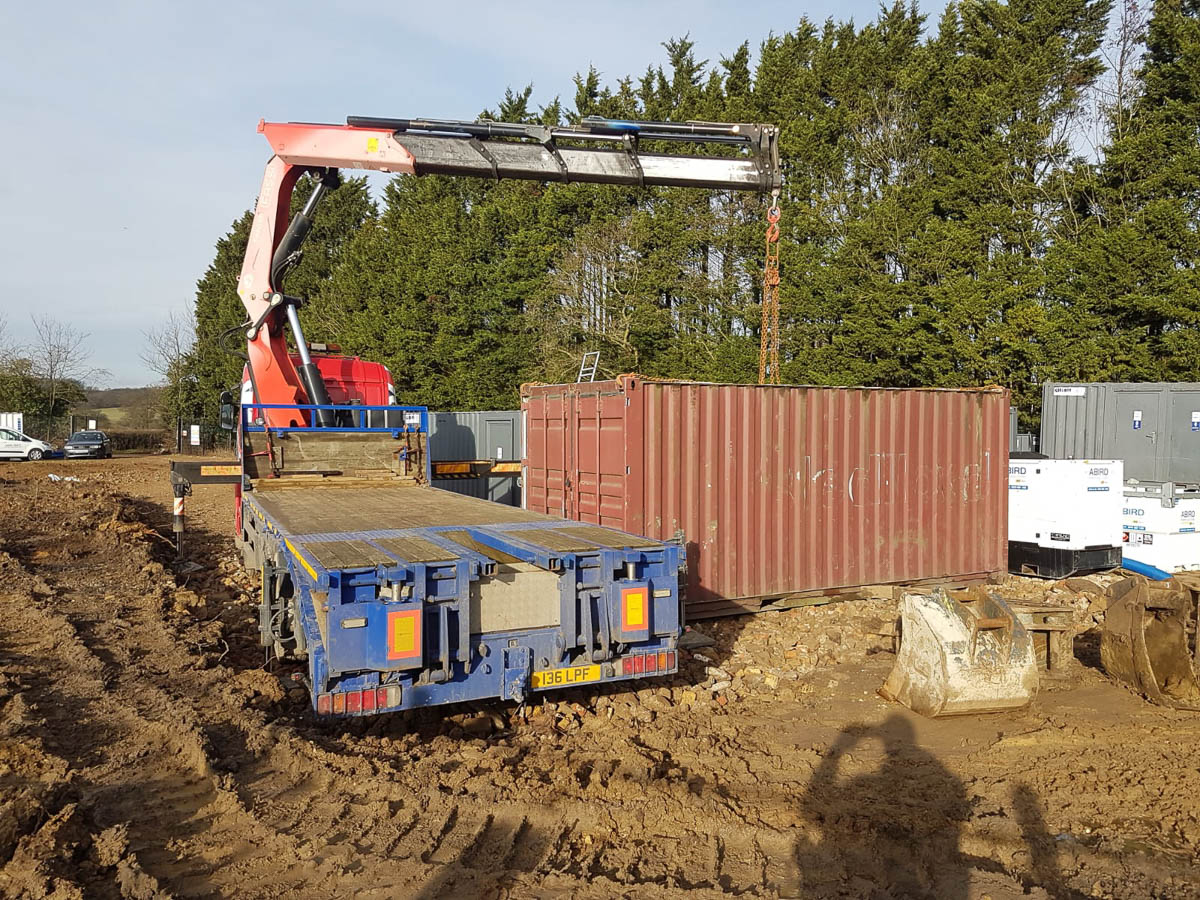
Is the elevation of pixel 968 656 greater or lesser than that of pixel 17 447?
lesser

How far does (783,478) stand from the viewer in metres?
9.58

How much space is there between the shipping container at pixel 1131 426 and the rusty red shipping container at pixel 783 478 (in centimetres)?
561

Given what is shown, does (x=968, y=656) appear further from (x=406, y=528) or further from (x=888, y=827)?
(x=406, y=528)

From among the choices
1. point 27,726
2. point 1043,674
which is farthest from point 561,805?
point 1043,674

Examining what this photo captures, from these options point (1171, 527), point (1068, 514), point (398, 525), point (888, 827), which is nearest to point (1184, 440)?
point (1171, 527)

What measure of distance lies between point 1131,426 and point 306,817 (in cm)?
1521

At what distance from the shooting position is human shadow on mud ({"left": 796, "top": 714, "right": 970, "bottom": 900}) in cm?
385

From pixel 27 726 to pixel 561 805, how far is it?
11.0 feet

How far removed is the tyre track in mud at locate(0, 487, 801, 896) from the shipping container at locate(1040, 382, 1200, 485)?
13.5 metres

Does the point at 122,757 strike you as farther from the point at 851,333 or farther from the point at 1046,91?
the point at 1046,91

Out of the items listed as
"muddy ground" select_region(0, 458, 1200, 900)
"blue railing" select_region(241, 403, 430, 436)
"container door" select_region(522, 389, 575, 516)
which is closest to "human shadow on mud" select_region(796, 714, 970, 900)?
"muddy ground" select_region(0, 458, 1200, 900)

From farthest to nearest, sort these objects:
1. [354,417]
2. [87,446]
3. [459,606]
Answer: [87,446], [354,417], [459,606]

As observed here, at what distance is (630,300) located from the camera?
26.5m

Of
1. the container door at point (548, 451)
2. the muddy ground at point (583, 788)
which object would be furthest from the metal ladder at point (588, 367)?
the muddy ground at point (583, 788)
